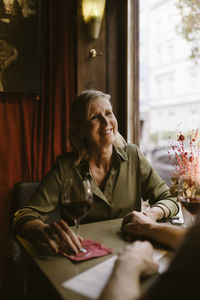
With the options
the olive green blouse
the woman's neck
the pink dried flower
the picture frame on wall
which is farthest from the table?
the picture frame on wall

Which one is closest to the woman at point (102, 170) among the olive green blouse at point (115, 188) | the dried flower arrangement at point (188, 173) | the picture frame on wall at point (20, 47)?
the olive green blouse at point (115, 188)

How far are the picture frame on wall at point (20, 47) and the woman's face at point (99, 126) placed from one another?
1.03 m

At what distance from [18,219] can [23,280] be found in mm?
518

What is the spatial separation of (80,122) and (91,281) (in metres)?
1.15

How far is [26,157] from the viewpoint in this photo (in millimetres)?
2531

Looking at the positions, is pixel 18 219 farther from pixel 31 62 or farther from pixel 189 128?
pixel 31 62

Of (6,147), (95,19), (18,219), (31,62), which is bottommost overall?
(18,219)

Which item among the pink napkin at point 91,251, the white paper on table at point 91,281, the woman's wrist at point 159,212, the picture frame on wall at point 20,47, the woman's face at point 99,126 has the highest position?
the picture frame on wall at point 20,47

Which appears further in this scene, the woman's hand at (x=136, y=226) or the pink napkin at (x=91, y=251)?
the woman's hand at (x=136, y=226)

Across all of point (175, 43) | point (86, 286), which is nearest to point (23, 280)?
point (86, 286)

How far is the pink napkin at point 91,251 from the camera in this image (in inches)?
35.1

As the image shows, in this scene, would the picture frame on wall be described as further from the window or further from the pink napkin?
the pink napkin

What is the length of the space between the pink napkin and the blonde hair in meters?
0.70

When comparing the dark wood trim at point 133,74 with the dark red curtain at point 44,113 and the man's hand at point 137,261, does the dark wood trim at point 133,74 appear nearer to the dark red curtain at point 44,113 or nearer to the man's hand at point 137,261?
the dark red curtain at point 44,113
